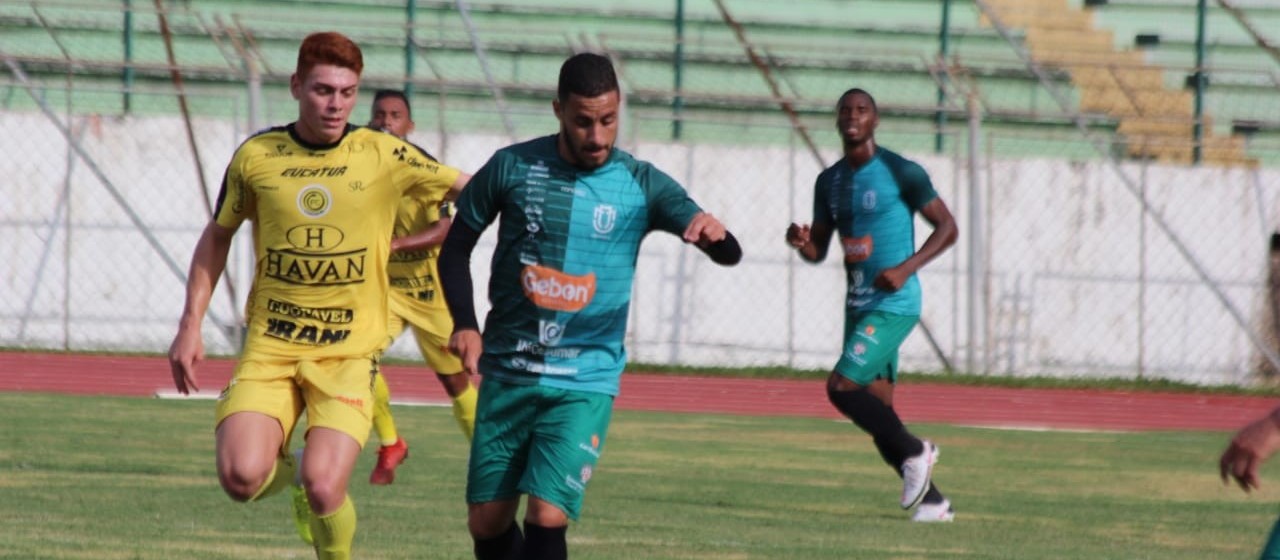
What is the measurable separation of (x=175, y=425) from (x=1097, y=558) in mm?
7431

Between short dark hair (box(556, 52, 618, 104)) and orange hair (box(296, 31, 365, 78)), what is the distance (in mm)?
995

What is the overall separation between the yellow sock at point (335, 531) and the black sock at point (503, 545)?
637 millimetres

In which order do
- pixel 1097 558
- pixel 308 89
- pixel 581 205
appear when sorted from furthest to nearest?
pixel 1097 558
pixel 308 89
pixel 581 205

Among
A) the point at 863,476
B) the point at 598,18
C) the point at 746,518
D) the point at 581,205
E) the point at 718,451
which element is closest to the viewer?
the point at 581,205

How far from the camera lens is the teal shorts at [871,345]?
1087 centimetres

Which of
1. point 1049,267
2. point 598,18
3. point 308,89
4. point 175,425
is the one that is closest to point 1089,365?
point 1049,267

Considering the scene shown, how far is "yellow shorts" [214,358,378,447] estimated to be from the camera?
7.20m

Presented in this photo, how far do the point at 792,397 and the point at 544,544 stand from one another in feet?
43.8

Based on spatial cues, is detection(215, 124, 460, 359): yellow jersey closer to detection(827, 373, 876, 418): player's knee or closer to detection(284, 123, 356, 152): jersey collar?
detection(284, 123, 356, 152): jersey collar

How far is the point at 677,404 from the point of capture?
18406 mm

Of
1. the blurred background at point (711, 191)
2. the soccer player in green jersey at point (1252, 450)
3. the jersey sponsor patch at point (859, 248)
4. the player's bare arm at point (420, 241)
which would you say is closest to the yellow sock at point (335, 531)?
the player's bare arm at point (420, 241)

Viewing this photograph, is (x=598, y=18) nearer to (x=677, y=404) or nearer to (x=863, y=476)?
(x=677, y=404)

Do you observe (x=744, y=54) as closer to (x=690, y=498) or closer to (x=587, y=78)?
(x=690, y=498)

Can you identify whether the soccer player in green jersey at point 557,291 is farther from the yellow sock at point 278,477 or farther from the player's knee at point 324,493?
the yellow sock at point 278,477
